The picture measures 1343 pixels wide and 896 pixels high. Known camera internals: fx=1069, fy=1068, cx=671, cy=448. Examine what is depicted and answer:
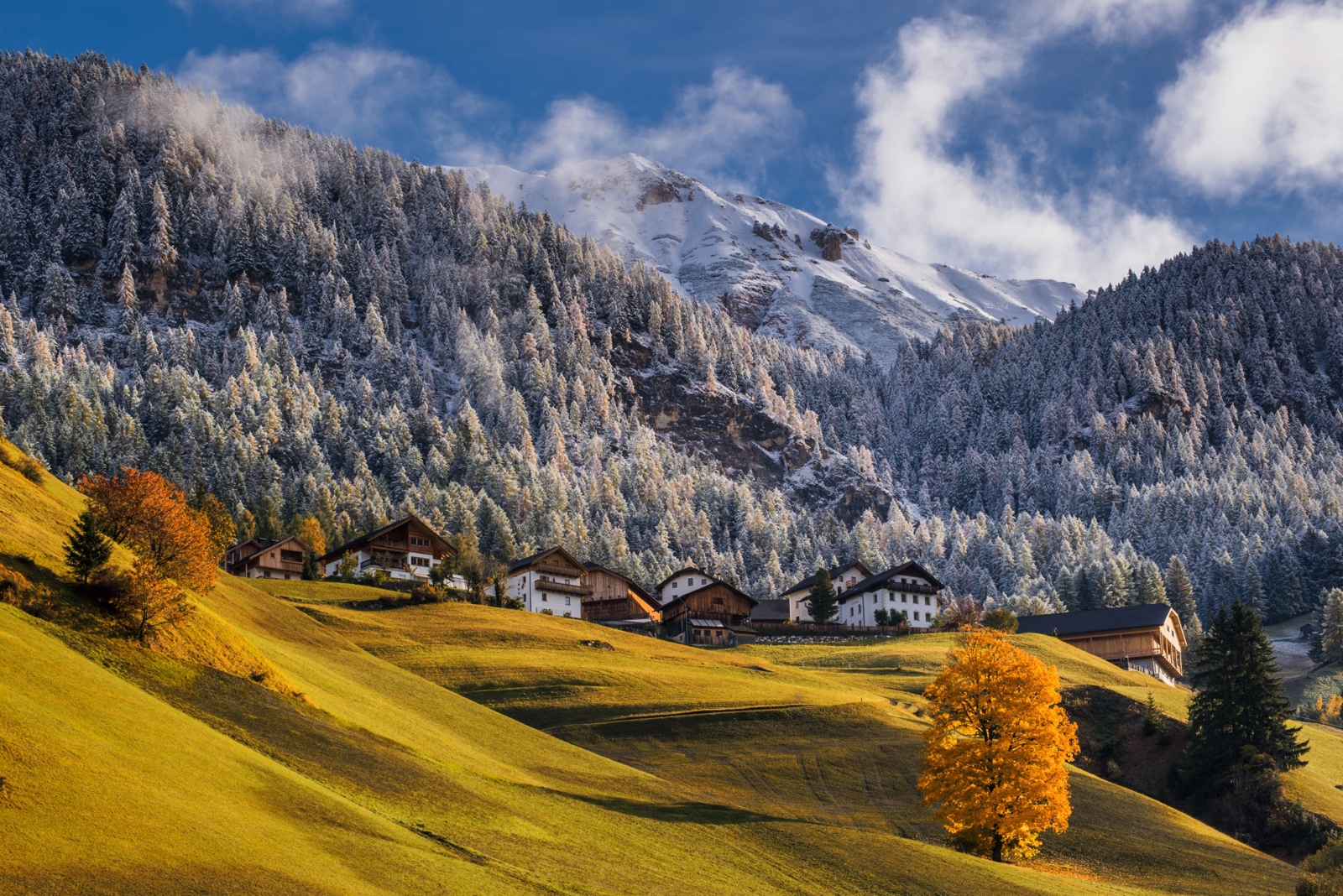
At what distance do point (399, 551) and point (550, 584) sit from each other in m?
17.0

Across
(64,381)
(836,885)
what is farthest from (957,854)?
(64,381)

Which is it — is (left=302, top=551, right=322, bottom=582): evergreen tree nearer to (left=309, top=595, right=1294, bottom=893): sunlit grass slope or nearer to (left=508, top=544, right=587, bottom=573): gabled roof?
(left=508, top=544, right=587, bottom=573): gabled roof

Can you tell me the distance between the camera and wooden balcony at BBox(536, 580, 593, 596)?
113750 millimetres

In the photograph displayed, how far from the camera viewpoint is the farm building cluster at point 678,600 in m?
114

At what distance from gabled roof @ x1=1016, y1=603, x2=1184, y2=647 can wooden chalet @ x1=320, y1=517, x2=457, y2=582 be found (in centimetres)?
6585

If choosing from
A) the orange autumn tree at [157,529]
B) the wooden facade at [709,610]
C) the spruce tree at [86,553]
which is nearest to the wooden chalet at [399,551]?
the wooden facade at [709,610]

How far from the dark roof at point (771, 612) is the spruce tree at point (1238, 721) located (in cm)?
6374

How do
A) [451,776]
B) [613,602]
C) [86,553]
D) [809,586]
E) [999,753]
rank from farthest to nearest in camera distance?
1. [809,586]
2. [613,602]
3. [999,753]
4. [86,553]
5. [451,776]

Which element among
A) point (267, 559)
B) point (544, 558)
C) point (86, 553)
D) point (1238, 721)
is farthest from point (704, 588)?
point (86, 553)

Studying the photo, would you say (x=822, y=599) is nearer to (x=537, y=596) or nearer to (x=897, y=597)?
(x=897, y=597)

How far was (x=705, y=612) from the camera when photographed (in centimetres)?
12231

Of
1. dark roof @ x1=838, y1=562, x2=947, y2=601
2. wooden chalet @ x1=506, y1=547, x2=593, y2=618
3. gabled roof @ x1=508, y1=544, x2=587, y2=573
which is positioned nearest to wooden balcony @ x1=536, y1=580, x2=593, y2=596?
wooden chalet @ x1=506, y1=547, x2=593, y2=618

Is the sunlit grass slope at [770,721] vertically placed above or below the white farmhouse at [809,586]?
below

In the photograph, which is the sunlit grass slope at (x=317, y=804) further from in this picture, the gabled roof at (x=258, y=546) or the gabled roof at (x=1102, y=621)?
the gabled roof at (x=1102, y=621)
